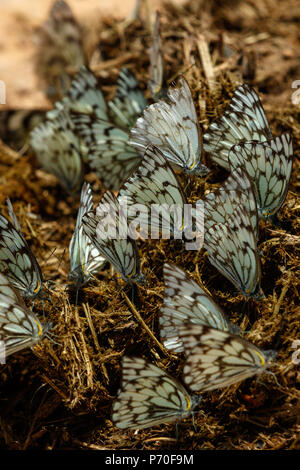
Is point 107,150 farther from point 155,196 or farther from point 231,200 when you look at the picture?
point 231,200

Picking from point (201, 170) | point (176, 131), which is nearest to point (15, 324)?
point (201, 170)

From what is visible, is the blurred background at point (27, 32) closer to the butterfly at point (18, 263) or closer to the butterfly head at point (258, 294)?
the butterfly at point (18, 263)

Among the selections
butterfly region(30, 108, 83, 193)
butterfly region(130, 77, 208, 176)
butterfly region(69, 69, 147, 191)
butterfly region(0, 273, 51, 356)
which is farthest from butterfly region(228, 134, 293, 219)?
butterfly region(30, 108, 83, 193)

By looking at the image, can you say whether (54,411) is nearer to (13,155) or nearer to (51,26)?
(13,155)

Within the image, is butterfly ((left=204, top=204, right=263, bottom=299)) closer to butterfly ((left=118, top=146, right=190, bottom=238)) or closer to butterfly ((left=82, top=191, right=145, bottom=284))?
butterfly ((left=118, top=146, right=190, bottom=238))

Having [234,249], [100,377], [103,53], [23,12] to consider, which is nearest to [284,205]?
[234,249]

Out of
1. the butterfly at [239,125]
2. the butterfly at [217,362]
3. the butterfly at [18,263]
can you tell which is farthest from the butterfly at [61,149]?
the butterfly at [217,362]
